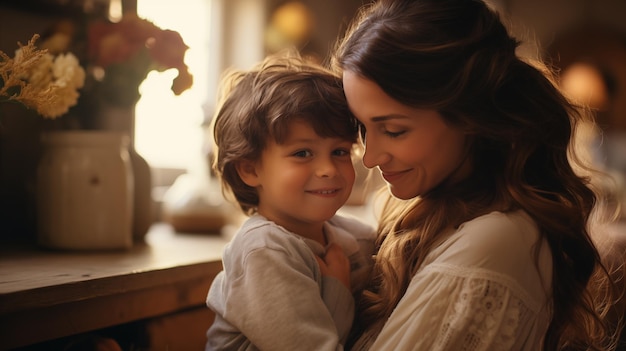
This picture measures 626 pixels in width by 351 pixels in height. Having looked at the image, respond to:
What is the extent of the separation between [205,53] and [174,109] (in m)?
0.43

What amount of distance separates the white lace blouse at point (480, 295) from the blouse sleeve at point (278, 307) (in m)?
0.10

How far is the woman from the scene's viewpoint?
0.96m

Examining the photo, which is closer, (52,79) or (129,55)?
(52,79)

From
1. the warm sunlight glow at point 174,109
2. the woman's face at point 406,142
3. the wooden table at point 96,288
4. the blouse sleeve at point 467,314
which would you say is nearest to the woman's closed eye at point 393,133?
the woman's face at point 406,142

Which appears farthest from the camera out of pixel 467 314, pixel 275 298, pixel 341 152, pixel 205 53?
pixel 205 53

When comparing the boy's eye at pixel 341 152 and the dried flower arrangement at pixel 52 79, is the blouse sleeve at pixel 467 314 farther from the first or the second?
the dried flower arrangement at pixel 52 79

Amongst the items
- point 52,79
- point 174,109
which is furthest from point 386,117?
point 174,109

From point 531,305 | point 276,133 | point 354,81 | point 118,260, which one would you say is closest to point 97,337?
point 118,260

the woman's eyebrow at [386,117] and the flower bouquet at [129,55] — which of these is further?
the flower bouquet at [129,55]

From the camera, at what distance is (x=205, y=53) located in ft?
10.2

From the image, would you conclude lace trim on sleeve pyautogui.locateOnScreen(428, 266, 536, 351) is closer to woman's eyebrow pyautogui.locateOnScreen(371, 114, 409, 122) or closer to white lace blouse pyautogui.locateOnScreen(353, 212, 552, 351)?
white lace blouse pyautogui.locateOnScreen(353, 212, 552, 351)

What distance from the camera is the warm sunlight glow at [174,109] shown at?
269 centimetres

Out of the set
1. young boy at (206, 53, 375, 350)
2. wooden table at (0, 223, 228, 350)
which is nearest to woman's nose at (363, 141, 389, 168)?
young boy at (206, 53, 375, 350)

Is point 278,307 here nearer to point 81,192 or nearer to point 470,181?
point 470,181
